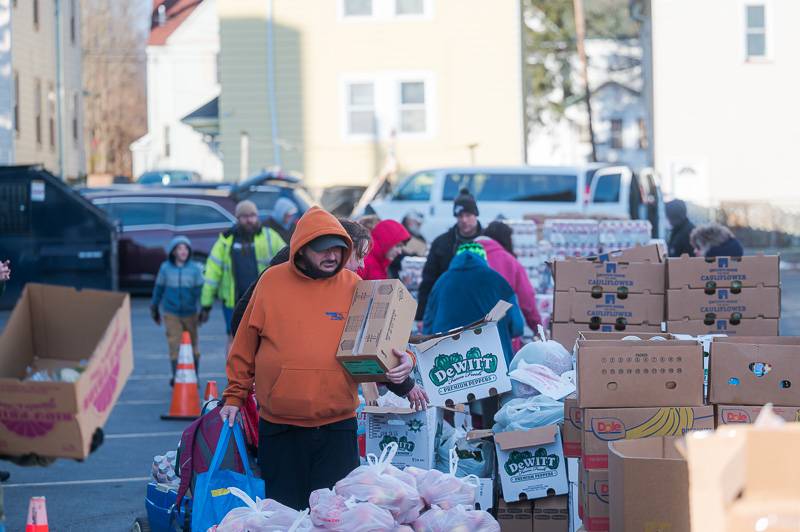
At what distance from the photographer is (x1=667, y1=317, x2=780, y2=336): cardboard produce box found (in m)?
8.70

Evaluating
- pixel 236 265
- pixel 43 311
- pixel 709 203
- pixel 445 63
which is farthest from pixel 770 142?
pixel 43 311

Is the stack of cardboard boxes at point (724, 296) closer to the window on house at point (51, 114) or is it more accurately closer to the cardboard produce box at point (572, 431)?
the cardboard produce box at point (572, 431)

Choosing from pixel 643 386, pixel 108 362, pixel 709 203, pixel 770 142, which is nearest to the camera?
pixel 108 362

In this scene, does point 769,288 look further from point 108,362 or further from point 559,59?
point 559,59

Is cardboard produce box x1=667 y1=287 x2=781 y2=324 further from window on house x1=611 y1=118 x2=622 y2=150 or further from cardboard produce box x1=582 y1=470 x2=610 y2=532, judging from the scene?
window on house x1=611 y1=118 x2=622 y2=150

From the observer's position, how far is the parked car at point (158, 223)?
832 inches

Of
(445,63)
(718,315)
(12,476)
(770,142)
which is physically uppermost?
(445,63)

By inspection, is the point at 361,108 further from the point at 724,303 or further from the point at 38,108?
the point at 724,303

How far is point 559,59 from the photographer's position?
4897 centimetres

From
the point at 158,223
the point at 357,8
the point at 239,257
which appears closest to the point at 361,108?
the point at 357,8

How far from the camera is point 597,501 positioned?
529cm

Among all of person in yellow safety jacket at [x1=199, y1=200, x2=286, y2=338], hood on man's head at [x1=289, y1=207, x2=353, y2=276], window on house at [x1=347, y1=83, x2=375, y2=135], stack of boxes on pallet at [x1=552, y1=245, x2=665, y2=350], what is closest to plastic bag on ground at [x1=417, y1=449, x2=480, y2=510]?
hood on man's head at [x1=289, y1=207, x2=353, y2=276]

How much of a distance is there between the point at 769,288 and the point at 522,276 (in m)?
2.27

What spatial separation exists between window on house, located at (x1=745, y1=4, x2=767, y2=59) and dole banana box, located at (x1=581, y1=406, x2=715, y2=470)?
28234mm
